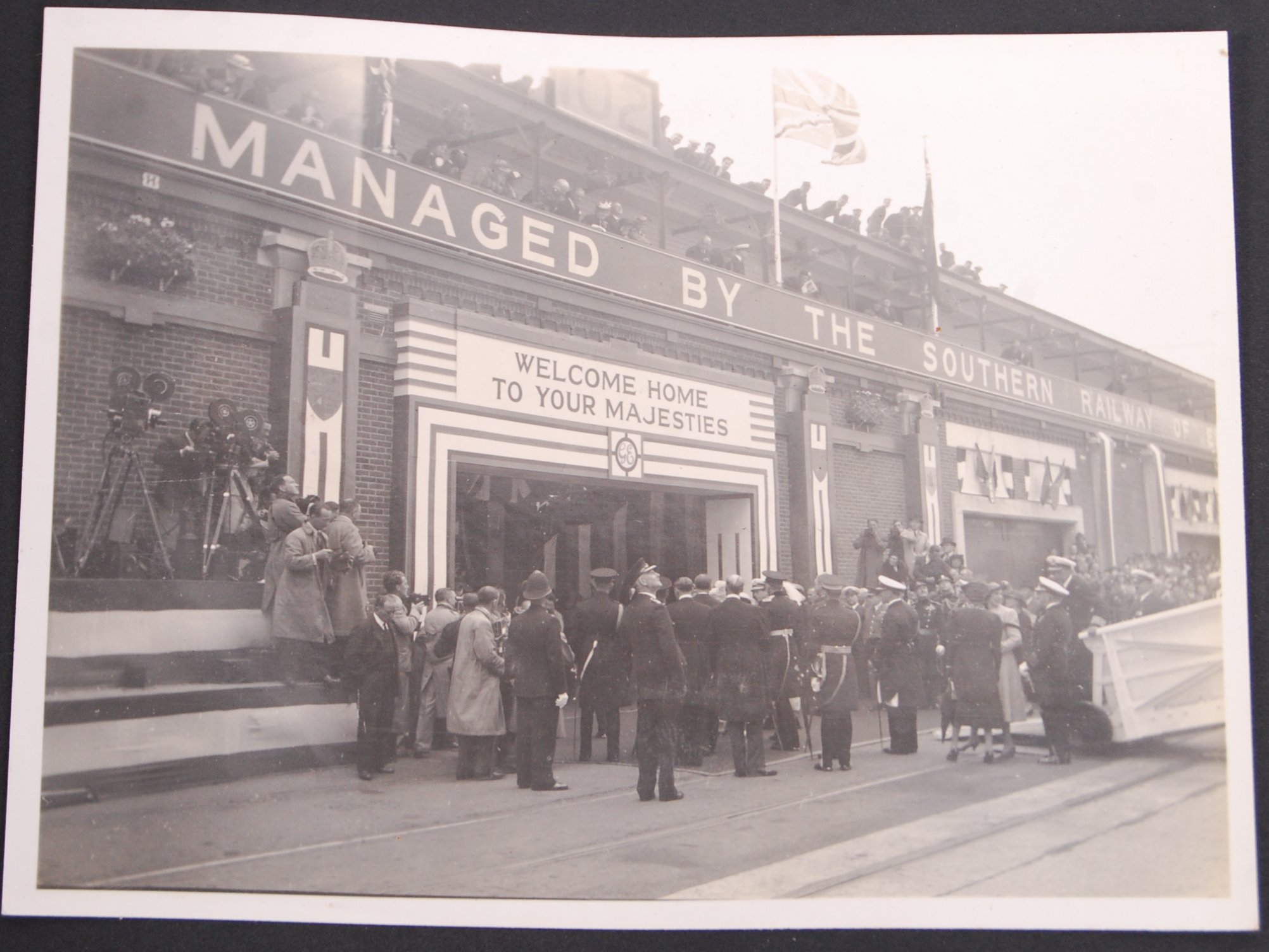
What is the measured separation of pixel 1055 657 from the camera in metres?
4.88

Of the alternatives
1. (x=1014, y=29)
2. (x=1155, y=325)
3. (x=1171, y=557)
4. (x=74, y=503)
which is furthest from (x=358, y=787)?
(x=1014, y=29)

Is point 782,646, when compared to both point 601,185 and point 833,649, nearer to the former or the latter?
point 833,649

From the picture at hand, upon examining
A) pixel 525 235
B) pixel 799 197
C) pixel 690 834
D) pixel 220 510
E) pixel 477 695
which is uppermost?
pixel 799 197

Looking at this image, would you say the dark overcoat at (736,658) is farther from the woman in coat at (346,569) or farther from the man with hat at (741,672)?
the woman in coat at (346,569)

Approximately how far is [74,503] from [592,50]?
3.21 metres

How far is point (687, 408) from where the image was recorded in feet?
16.3

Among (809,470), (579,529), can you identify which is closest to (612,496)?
(579,529)

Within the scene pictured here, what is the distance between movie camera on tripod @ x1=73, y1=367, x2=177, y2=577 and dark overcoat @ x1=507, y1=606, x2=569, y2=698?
1.64 m

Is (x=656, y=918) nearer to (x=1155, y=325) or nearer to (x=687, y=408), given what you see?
(x=687, y=408)

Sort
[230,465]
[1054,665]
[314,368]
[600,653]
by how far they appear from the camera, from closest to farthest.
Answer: [230,465] < [314,368] < [600,653] < [1054,665]

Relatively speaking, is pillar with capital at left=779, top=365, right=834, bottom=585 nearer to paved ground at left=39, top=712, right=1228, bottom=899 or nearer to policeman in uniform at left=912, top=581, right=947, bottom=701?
policeman in uniform at left=912, top=581, right=947, bottom=701

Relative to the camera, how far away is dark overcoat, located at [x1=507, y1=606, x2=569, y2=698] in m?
4.60

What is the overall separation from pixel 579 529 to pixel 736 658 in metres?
1.05

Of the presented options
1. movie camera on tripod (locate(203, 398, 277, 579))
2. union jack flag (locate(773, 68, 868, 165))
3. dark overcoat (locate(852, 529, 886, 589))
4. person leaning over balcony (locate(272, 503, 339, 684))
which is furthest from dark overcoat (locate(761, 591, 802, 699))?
movie camera on tripod (locate(203, 398, 277, 579))
